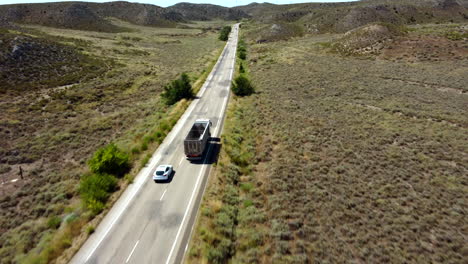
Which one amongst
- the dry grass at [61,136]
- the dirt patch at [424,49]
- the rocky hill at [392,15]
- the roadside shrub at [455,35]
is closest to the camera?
the dry grass at [61,136]

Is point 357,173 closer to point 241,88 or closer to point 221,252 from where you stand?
point 221,252

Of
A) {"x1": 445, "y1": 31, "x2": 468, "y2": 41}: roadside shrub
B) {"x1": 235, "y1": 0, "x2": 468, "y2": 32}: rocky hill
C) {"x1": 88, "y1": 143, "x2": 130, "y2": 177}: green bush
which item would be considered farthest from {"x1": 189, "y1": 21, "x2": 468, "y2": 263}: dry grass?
{"x1": 235, "y1": 0, "x2": 468, "y2": 32}: rocky hill

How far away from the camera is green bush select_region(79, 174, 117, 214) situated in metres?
20.4

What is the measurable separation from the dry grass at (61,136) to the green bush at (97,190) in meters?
0.82

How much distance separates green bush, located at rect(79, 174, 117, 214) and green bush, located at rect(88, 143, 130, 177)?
99 cm

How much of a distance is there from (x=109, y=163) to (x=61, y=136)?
17153 millimetres

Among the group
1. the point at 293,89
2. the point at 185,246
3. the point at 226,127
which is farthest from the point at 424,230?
the point at 293,89

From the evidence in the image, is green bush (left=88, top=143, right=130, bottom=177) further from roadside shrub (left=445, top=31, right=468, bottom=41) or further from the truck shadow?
roadside shrub (left=445, top=31, right=468, bottom=41)

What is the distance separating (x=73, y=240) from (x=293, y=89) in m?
45.4

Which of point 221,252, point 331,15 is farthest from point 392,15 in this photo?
point 221,252

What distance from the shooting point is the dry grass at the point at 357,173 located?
53.5ft

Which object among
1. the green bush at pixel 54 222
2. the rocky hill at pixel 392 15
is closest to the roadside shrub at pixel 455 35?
the rocky hill at pixel 392 15

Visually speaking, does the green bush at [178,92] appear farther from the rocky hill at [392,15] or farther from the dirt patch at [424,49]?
the rocky hill at [392,15]

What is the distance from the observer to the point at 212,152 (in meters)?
28.7
